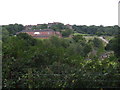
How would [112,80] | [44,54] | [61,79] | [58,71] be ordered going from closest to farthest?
1. [112,80]
2. [61,79]
3. [58,71]
4. [44,54]

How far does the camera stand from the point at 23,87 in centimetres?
259

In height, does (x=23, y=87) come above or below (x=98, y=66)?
below

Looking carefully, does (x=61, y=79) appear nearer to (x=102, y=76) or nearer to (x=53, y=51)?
(x=102, y=76)

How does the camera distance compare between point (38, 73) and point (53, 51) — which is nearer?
point (38, 73)

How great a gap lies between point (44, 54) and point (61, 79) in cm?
78

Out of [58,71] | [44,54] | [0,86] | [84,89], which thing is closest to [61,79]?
[58,71]

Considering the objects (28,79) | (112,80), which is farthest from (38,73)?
(112,80)

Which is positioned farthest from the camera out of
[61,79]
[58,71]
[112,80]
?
[58,71]

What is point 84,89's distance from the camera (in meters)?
2.45

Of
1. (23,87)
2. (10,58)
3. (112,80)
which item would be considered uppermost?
(10,58)

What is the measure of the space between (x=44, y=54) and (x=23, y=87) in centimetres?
80

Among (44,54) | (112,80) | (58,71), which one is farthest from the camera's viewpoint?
(44,54)

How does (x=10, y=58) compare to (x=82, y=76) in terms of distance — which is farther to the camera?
(x=10, y=58)

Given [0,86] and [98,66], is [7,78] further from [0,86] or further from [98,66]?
[98,66]
